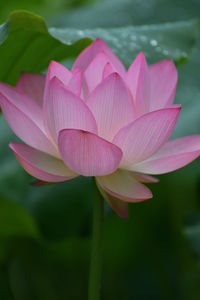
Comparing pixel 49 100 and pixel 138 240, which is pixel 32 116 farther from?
pixel 138 240

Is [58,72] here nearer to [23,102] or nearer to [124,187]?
[23,102]

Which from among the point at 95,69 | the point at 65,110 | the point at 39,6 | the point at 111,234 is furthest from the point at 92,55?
the point at 39,6

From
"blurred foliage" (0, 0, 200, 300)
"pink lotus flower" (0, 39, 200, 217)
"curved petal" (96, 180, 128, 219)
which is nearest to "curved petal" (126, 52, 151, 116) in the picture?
"pink lotus flower" (0, 39, 200, 217)

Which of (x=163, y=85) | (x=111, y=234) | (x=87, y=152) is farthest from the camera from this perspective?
(x=111, y=234)

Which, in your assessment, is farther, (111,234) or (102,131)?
(111,234)

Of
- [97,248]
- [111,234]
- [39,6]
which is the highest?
[97,248]

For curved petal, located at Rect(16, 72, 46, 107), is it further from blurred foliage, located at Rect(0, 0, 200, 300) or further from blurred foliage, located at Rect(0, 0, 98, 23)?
blurred foliage, located at Rect(0, 0, 98, 23)
